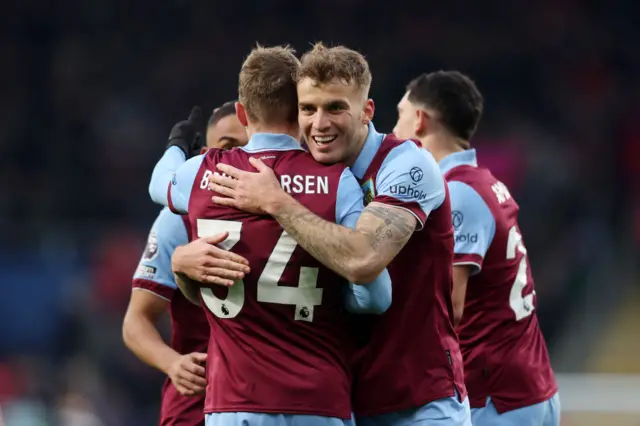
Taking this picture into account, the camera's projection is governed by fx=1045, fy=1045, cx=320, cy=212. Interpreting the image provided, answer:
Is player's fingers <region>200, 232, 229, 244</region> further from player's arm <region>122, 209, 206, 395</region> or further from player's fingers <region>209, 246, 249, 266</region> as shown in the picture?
player's arm <region>122, 209, 206, 395</region>

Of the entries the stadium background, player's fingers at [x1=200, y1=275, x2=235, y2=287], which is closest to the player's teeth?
player's fingers at [x1=200, y1=275, x2=235, y2=287]

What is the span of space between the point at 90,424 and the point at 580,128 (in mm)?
8116

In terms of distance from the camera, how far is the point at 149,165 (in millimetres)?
13914

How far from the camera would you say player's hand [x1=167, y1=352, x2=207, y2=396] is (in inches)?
163

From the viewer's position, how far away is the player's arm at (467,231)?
455cm

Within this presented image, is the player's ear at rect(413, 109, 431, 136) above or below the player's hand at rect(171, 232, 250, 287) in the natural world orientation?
above

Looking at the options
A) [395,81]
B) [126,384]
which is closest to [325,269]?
[126,384]

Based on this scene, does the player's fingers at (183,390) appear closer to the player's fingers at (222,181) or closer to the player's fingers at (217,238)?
the player's fingers at (217,238)

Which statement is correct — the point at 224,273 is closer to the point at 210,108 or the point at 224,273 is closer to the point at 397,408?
the point at 397,408

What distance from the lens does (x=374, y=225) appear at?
3482 mm

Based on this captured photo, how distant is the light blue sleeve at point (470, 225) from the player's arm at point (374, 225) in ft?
2.94

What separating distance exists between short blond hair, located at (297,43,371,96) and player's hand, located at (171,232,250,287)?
63cm

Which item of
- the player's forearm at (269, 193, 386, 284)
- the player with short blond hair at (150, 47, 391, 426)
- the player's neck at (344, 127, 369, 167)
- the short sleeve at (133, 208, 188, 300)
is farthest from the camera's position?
the short sleeve at (133, 208, 188, 300)

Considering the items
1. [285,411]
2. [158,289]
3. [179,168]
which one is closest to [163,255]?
[158,289]
